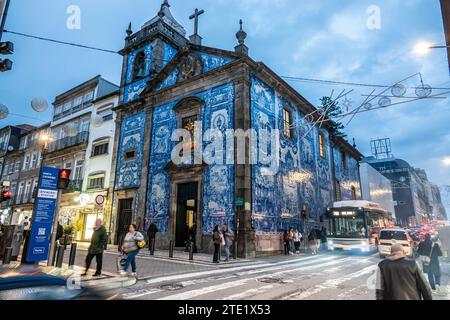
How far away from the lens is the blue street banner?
9953 millimetres

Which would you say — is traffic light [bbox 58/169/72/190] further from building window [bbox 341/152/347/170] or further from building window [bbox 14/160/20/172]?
building window [bbox 14/160/20/172]

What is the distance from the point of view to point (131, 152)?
2041cm

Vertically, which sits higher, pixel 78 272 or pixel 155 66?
pixel 155 66

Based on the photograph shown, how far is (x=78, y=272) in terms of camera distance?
8.48 m

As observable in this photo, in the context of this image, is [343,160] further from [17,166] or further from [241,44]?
[17,166]

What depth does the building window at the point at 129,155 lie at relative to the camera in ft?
66.1

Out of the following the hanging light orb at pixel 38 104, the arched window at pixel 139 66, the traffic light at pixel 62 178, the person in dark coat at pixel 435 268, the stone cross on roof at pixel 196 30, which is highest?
the stone cross on roof at pixel 196 30

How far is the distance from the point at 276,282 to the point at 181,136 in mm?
11834

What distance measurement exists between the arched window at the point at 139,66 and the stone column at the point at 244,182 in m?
9.31

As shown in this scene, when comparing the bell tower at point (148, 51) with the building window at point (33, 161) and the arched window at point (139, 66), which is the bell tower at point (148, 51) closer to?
the arched window at point (139, 66)

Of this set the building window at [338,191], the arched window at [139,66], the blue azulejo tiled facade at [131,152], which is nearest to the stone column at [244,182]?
the blue azulejo tiled facade at [131,152]

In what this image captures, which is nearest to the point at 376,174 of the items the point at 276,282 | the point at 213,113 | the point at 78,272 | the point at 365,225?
the point at 365,225

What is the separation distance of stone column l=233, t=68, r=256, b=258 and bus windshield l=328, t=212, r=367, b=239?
6.77 meters
